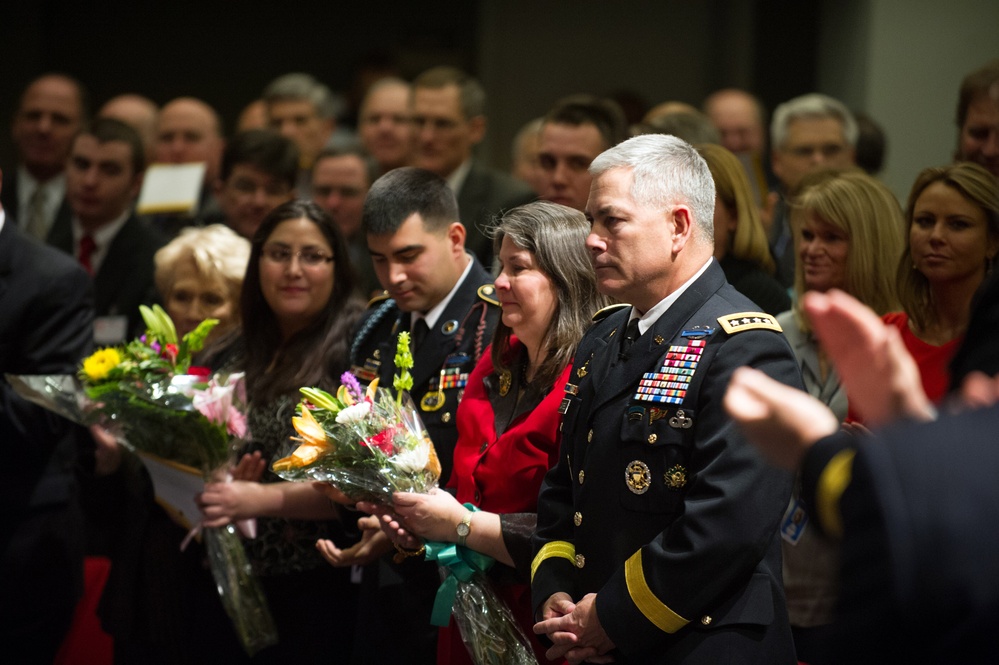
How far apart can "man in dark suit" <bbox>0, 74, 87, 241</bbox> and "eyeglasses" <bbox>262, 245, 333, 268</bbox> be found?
263 cm

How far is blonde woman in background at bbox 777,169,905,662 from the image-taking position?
9.71 ft

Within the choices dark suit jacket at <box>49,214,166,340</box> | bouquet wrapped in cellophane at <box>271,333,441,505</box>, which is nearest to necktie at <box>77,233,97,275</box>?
dark suit jacket at <box>49,214,166,340</box>

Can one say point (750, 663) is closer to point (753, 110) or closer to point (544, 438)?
point (544, 438)

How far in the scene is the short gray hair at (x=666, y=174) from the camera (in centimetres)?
224

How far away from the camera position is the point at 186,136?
5.58 metres

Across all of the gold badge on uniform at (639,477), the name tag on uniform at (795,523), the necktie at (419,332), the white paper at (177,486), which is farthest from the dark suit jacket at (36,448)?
the name tag on uniform at (795,523)

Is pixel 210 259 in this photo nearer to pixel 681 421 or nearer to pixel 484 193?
pixel 484 193

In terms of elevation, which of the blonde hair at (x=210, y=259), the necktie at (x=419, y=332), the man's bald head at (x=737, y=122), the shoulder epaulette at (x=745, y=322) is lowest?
the necktie at (x=419, y=332)

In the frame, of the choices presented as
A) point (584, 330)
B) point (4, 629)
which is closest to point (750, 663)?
point (584, 330)

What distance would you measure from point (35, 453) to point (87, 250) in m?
1.41

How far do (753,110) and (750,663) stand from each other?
400cm

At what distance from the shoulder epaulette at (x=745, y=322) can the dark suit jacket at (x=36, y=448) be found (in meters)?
2.28

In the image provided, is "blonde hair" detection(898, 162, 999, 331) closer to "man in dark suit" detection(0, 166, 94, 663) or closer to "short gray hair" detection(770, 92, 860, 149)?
"short gray hair" detection(770, 92, 860, 149)

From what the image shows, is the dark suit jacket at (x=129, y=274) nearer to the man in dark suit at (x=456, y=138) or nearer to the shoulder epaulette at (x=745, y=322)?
the man in dark suit at (x=456, y=138)
